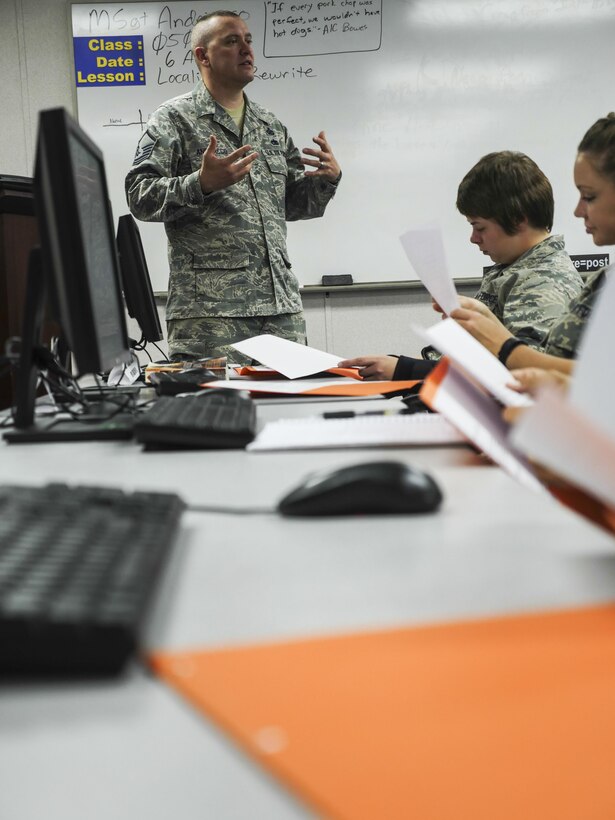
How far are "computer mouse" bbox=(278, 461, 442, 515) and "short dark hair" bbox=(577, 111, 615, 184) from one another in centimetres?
96

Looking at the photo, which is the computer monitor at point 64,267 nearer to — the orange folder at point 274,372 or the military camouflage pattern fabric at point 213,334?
the orange folder at point 274,372

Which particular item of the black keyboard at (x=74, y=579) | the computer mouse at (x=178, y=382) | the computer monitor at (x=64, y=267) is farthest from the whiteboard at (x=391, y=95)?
the black keyboard at (x=74, y=579)

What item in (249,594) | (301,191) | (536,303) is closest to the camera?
(249,594)

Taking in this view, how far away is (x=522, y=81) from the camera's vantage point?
3.22 m

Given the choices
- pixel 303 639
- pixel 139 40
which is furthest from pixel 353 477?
pixel 139 40

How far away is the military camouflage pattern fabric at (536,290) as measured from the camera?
64.1 inches

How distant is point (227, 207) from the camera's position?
7.32ft

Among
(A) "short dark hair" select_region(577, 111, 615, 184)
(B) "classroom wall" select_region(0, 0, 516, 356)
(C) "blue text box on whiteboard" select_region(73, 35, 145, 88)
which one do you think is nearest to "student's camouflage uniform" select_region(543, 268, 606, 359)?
(A) "short dark hair" select_region(577, 111, 615, 184)

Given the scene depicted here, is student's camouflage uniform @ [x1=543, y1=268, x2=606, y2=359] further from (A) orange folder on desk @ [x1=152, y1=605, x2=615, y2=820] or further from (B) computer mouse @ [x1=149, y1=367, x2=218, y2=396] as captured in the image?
(A) orange folder on desk @ [x1=152, y1=605, x2=615, y2=820]

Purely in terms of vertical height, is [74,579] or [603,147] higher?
[603,147]

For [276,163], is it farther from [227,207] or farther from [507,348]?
[507,348]

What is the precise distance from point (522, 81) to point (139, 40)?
1.47m

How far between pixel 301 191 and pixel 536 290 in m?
0.96

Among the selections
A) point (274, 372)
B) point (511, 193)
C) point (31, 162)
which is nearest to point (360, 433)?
point (274, 372)
